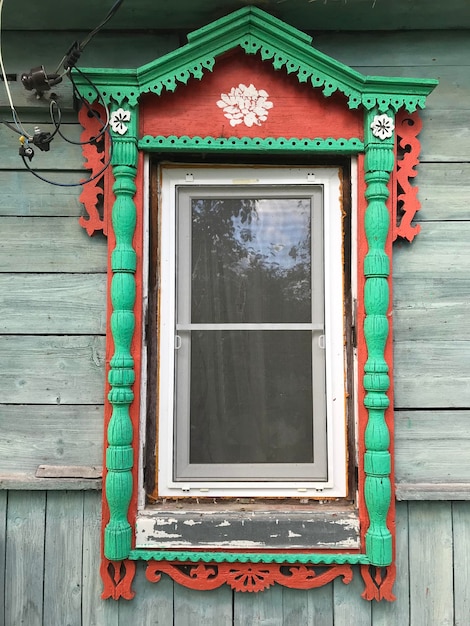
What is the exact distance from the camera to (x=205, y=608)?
5.43 ft

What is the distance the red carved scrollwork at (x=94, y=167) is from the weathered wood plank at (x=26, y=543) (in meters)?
0.96

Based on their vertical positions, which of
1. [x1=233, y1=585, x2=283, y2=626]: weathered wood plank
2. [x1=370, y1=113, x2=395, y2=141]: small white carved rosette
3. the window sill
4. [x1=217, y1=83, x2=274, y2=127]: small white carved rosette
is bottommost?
[x1=233, y1=585, x2=283, y2=626]: weathered wood plank

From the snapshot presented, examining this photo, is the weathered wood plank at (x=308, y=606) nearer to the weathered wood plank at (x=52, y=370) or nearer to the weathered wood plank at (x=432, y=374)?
the weathered wood plank at (x=432, y=374)

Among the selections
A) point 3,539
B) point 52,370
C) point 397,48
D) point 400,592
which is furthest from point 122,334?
point 397,48

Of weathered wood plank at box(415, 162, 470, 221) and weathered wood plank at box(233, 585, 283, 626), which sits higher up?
weathered wood plank at box(415, 162, 470, 221)

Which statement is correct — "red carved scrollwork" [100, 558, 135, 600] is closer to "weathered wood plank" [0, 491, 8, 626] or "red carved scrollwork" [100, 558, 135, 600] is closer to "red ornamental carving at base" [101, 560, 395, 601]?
"red ornamental carving at base" [101, 560, 395, 601]

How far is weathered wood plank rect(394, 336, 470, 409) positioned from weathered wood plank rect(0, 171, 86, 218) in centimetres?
127

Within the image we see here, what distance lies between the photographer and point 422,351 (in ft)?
5.62

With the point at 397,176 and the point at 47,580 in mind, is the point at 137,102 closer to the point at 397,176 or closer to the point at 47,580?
the point at 397,176

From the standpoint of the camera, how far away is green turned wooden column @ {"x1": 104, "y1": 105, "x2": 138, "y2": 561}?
5.20 feet

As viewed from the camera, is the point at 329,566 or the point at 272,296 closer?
the point at 329,566

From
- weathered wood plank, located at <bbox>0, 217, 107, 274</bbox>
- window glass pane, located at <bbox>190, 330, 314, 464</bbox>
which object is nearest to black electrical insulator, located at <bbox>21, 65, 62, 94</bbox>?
weathered wood plank, located at <bbox>0, 217, 107, 274</bbox>

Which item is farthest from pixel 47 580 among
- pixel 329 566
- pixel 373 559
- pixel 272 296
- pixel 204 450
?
pixel 272 296

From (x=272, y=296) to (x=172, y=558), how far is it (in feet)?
3.13
